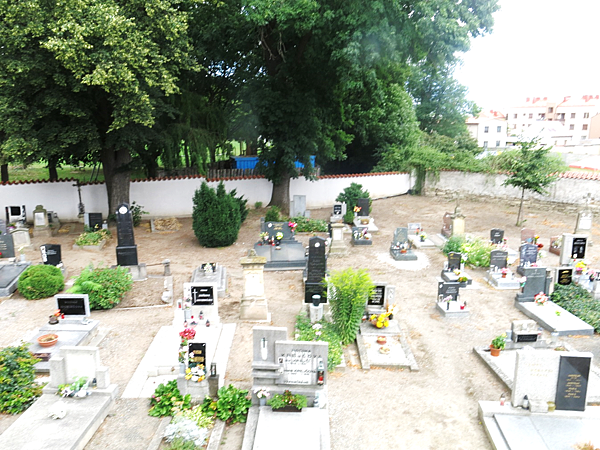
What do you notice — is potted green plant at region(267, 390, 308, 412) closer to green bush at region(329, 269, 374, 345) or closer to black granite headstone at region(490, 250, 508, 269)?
green bush at region(329, 269, 374, 345)

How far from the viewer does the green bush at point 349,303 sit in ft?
33.0

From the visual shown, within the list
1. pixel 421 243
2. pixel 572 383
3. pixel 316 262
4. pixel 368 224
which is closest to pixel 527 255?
pixel 421 243

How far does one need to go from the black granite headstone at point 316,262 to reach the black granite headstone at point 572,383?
600cm

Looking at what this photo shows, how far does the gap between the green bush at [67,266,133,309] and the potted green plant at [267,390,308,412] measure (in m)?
6.05

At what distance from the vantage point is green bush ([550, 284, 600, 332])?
1100 cm

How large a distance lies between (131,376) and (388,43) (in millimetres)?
12746

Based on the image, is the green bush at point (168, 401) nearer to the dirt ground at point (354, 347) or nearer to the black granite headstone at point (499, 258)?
the dirt ground at point (354, 347)

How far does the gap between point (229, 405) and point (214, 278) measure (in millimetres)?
6115

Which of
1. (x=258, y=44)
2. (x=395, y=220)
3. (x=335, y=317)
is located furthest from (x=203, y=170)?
(x=335, y=317)

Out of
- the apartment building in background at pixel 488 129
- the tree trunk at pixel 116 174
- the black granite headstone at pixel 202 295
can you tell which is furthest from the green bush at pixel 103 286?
the apartment building in background at pixel 488 129

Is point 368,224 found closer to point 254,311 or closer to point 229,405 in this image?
point 254,311

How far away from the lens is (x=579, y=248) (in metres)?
15.1

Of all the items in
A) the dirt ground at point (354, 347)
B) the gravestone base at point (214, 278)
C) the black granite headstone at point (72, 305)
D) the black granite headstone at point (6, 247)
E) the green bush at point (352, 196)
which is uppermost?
the green bush at point (352, 196)

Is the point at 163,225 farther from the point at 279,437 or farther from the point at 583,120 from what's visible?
the point at 583,120
